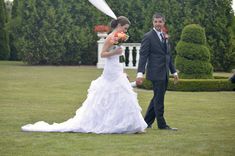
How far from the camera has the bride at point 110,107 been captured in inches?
396

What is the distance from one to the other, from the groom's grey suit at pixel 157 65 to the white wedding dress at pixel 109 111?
15.6 inches

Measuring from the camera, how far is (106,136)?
9727 millimetres

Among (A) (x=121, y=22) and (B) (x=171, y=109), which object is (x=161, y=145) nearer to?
(A) (x=121, y=22)

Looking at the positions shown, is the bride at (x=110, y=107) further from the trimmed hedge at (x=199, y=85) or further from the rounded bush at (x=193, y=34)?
the rounded bush at (x=193, y=34)

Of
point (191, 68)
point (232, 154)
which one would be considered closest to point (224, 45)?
point (191, 68)

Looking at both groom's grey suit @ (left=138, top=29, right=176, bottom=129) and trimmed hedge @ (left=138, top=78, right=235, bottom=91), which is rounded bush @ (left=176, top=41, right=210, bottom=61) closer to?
trimmed hedge @ (left=138, top=78, right=235, bottom=91)

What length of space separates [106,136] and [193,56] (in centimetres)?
1032

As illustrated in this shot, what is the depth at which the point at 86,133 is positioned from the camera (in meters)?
10.0

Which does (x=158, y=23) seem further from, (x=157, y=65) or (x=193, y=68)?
(x=193, y=68)

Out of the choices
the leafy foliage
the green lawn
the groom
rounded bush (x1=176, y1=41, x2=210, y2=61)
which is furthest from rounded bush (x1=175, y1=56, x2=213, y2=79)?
the leafy foliage

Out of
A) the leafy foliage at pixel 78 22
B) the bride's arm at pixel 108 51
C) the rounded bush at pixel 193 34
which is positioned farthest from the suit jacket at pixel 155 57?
the leafy foliage at pixel 78 22

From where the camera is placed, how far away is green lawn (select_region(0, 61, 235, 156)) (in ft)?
28.0

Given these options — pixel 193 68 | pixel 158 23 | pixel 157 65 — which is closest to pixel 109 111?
pixel 157 65

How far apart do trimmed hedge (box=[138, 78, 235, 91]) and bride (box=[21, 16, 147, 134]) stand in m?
8.16
